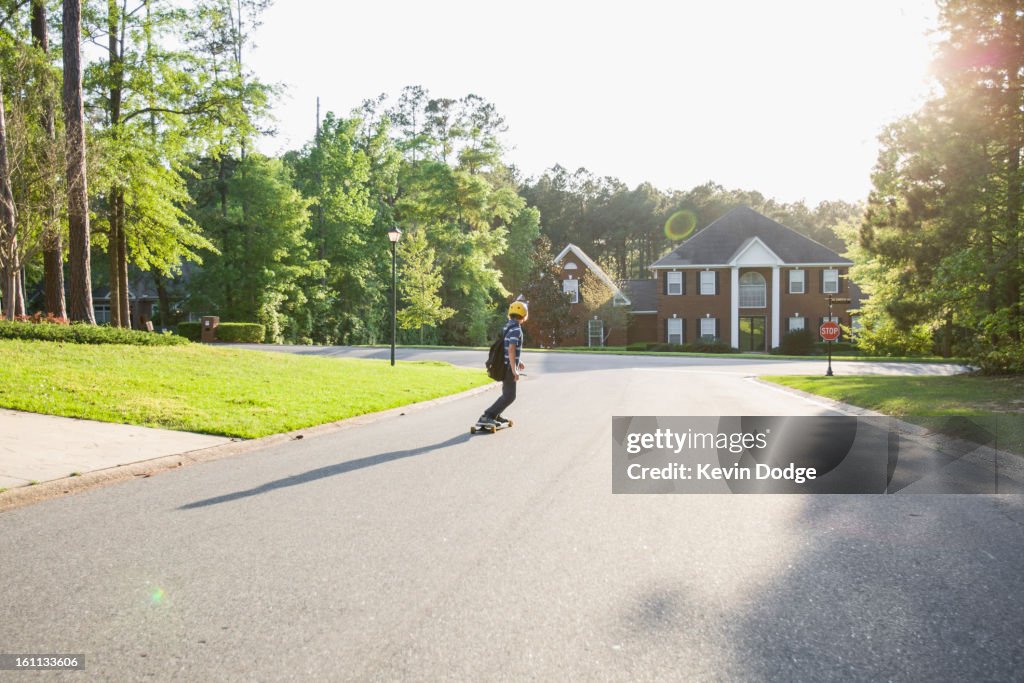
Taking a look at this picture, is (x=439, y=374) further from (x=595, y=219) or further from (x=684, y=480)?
(x=595, y=219)

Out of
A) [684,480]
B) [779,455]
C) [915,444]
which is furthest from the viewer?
[915,444]

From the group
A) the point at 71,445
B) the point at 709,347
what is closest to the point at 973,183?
the point at 71,445

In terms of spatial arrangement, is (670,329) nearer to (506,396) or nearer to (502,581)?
(506,396)

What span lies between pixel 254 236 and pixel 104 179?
2045 cm

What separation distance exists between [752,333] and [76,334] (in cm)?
4280

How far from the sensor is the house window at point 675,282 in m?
49.8

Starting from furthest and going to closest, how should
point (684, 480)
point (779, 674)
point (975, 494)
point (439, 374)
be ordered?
point (439, 374), point (684, 480), point (975, 494), point (779, 674)

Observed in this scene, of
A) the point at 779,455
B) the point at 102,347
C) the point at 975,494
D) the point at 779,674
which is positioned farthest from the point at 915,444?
the point at 102,347

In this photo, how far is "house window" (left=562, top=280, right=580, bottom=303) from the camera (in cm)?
5300

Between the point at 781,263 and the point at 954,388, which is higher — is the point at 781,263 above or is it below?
above

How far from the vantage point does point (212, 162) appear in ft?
154

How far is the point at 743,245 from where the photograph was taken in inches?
1911

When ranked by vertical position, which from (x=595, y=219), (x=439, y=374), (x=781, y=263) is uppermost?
(x=595, y=219)

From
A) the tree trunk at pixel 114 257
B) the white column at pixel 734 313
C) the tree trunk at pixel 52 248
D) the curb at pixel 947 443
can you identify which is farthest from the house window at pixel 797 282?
the tree trunk at pixel 52 248
